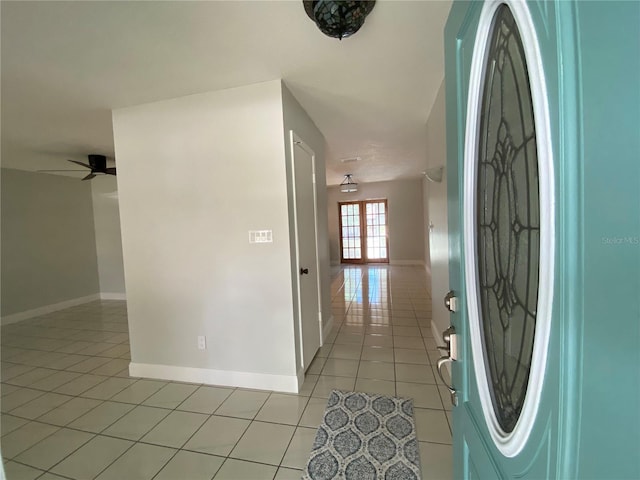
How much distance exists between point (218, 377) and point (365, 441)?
136 cm

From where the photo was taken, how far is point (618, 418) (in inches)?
12.9

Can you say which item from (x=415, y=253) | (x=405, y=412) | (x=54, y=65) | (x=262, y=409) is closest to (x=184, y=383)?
(x=262, y=409)

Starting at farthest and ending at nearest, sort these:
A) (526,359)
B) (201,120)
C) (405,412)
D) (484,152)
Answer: (201,120) < (405,412) < (484,152) < (526,359)

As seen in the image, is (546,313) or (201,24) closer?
(546,313)

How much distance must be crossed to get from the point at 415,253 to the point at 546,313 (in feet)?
25.7

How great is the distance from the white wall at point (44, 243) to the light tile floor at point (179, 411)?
4.67ft

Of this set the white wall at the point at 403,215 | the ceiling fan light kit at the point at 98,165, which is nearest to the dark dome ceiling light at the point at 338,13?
the ceiling fan light kit at the point at 98,165

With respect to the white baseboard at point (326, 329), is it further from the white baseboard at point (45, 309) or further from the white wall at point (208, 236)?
the white baseboard at point (45, 309)

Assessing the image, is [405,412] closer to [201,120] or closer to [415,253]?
[201,120]

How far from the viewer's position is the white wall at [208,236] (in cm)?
217

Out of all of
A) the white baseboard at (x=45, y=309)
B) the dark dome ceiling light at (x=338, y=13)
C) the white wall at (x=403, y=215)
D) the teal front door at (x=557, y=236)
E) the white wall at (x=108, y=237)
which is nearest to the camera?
the teal front door at (x=557, y=236)

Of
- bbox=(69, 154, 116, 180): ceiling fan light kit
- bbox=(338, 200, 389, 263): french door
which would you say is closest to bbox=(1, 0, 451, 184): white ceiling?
bbox=(69, 154, 116, 180): ceiling fan light kit

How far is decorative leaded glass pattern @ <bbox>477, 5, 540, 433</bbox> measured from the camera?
1.75 ft

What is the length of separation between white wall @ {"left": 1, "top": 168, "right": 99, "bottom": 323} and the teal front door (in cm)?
647
